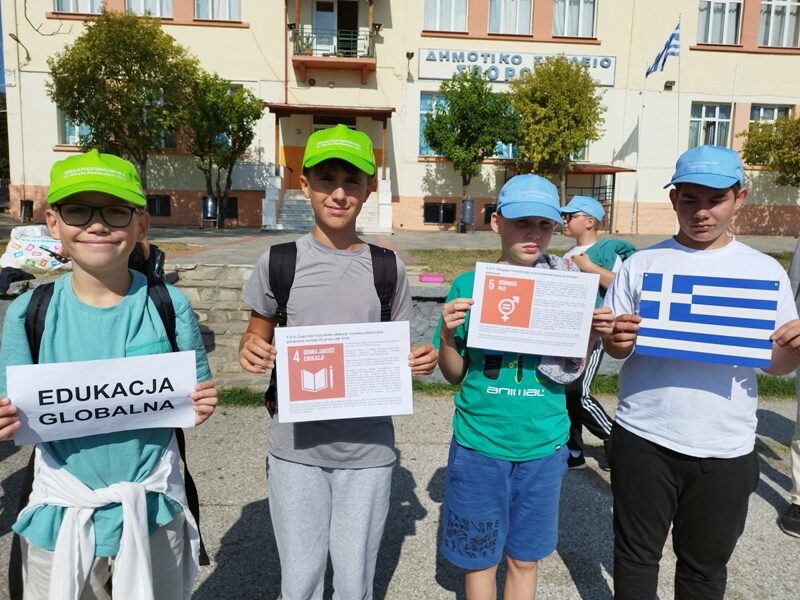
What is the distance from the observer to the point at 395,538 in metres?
3.09

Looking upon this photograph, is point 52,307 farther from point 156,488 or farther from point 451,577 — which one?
point 451,577

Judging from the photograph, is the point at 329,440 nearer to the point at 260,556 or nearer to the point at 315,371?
the point at 315,371

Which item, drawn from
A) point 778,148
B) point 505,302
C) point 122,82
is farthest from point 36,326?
point 778,148

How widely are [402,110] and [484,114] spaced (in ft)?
12.5

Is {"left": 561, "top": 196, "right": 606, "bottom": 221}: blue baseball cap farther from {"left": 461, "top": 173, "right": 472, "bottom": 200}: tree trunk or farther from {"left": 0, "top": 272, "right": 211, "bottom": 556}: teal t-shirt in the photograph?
{"left": 461, "top": 173, "right": 472, "bottom": 200}: tree trunk

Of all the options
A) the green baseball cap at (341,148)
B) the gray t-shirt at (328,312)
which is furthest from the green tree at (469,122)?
the gray t-shirt at (328,312)

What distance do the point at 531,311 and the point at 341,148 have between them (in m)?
0.91

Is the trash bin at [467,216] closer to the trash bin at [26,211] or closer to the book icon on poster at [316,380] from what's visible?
the trash bin at [26,211]

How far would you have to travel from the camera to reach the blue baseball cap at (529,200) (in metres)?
2.05

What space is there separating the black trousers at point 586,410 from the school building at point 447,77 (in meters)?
16.7

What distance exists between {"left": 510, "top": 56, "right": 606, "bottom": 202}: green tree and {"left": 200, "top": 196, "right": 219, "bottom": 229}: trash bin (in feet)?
35.0

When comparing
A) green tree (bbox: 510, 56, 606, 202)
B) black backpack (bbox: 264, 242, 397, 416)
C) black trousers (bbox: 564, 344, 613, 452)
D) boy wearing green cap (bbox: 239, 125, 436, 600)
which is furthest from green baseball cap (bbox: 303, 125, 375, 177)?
green tree (bbox: 510, 56, 606, 202)

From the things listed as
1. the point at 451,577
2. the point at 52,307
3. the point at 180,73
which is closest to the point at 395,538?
the point at 451,577

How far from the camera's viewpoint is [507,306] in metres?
2.09
